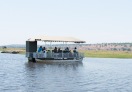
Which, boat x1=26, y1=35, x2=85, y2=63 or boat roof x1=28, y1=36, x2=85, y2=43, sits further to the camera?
boat roof x1=28, y1=36, x2=85, y2=43

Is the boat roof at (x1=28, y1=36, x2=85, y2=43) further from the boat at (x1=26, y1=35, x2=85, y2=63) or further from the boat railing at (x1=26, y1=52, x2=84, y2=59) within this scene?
the boat railing at (x1=26, y1=52, x2=84, y2=59)

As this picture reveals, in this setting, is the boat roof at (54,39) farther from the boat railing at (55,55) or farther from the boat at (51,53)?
the boat railing at (55,55)

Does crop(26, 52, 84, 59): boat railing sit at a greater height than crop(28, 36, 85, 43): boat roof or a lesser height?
lesser

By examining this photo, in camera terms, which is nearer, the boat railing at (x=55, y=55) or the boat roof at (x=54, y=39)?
the boat railing at (x=55, y=55)

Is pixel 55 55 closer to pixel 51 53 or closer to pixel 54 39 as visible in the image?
pixel 51 53

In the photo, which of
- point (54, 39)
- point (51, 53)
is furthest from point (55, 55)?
point (54, 39)

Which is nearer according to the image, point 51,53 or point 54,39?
point 51,53

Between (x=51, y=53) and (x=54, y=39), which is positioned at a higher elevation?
(x=54, y=39)

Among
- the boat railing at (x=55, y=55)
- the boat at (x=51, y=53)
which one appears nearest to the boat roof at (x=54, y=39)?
the boat at (x=51, y=53)

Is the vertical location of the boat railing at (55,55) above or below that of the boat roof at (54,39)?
below

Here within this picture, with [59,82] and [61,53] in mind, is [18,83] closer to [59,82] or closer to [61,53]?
[59,82]

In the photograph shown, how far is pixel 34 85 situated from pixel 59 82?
9.51ft

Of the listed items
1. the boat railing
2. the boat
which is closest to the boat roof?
the boat

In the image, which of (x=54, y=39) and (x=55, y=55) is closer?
(x=55, y=55)
